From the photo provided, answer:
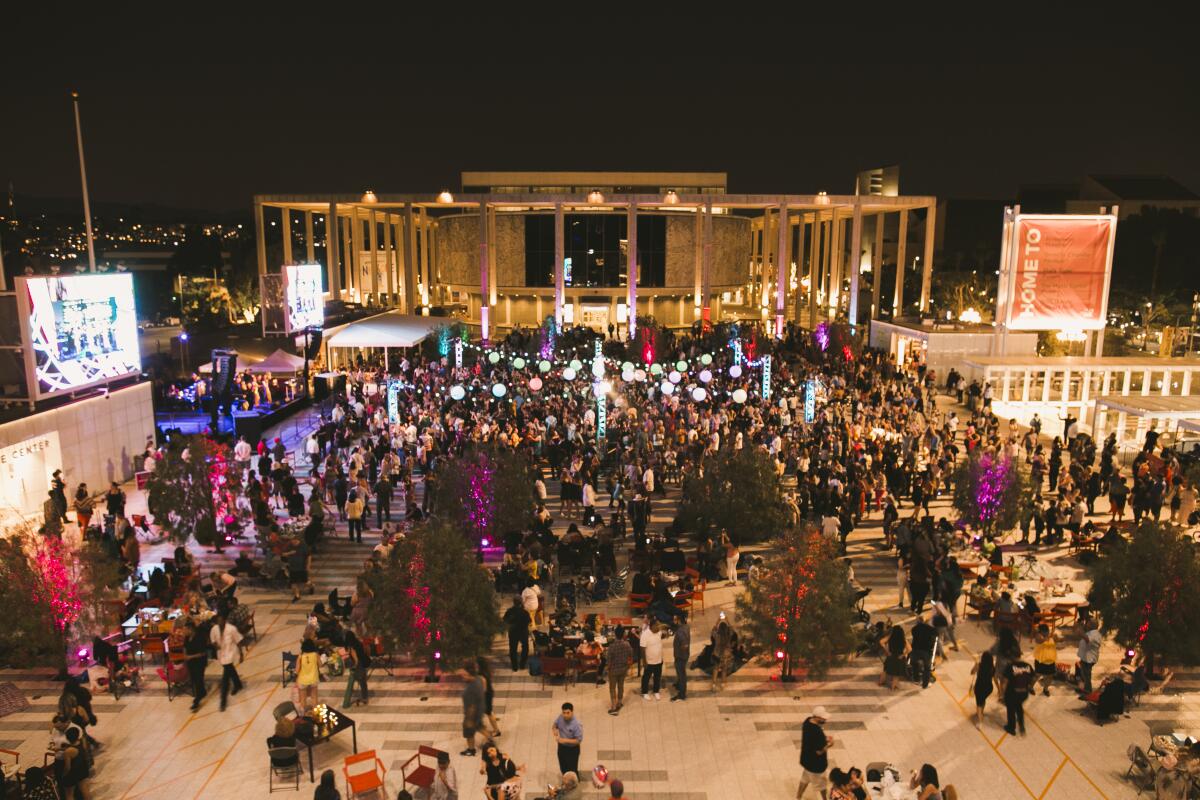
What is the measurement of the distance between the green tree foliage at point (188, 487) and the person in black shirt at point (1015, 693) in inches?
525

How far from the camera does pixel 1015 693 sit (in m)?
9.51

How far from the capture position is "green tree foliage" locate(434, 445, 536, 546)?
14.7 meters

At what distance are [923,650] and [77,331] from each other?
18.7 m

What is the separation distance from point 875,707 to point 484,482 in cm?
740

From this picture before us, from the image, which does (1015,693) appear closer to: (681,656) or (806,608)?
(806,608)

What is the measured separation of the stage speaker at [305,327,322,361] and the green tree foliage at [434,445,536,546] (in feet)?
57.7

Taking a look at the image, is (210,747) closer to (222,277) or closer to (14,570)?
(14,570)

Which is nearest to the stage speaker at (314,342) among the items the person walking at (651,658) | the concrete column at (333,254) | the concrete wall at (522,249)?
the concrete column at (333,254)

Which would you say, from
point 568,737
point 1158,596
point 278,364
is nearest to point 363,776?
point 568,737

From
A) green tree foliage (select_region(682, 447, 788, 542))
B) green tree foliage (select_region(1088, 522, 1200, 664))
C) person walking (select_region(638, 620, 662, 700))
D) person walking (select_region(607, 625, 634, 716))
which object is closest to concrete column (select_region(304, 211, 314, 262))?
green tree foliage (select_region(682, 447, 788, 542))

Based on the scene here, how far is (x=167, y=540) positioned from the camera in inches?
625

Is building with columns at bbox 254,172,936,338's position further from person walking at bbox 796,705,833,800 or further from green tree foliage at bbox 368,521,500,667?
person walking at bbox 796,705,833,800

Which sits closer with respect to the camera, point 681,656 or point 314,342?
point 681,656

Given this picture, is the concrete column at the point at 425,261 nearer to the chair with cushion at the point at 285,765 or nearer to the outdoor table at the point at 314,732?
the outdoor table at the point at 314,732
